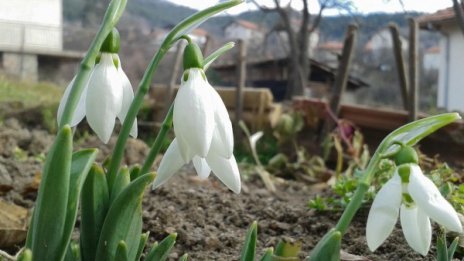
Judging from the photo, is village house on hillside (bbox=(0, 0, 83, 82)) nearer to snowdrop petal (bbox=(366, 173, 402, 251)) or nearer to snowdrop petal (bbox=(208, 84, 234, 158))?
snowdrop petal (bbox=(208, 84, 234, 158))

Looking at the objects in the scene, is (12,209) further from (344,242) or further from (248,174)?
(248,174)

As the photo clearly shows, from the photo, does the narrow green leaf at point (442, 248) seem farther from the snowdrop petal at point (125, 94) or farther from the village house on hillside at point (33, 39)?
the village house on hillside at point (33, 39)

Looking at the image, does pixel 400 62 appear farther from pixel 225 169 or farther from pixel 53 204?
pixel 53 204

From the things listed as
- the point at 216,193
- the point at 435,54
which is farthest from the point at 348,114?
the point at 435,54

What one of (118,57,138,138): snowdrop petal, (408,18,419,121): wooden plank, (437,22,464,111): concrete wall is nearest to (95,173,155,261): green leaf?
(118,57,138,138): snowdrop petal

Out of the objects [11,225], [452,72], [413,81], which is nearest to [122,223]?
[11,225]

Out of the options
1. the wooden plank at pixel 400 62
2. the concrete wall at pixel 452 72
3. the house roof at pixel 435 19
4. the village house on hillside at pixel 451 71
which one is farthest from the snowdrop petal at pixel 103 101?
the concrete wall at pixel 452 72
